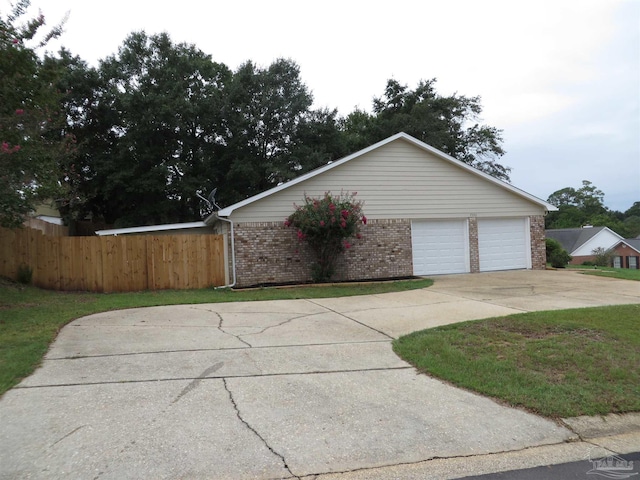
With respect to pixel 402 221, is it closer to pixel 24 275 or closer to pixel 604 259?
pixel 24 275

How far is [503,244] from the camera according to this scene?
60.1 ft

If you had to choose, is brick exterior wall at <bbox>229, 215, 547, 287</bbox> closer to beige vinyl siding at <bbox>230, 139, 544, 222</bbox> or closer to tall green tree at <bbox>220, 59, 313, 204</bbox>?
beige vinyl siding at <bbox>230, 139, 544, 222</bbox>

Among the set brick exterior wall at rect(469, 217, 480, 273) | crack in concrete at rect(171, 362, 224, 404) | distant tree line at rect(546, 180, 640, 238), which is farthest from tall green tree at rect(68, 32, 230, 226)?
distant tree line at rect(546, 180, 640, 238)

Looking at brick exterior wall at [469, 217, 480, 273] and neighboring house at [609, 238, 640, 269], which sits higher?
brick exterior wall at [469, 217, 480, 273]

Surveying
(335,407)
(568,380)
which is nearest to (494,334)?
(568,380)

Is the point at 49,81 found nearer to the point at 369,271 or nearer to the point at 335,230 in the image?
the point at 335,230

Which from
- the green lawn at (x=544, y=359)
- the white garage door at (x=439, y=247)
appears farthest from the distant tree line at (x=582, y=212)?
the green lawn at (x=544, y=359)

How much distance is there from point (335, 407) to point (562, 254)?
61.8ft

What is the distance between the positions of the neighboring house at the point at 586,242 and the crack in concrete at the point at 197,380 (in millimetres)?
54495

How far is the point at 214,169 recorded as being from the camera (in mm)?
29609

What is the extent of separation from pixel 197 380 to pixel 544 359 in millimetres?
4330

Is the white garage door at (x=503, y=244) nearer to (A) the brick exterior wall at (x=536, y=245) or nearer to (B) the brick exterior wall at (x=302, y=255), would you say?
(A) the brick exterior wall at (x=536, y=245)

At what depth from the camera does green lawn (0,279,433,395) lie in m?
6.21

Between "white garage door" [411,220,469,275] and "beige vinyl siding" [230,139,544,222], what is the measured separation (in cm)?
44
